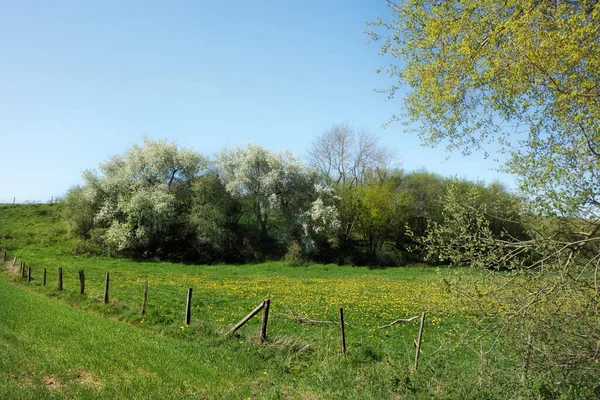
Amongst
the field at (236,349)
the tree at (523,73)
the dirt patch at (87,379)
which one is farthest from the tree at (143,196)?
the tree at (523,73)

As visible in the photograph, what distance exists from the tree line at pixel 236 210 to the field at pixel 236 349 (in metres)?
21.6

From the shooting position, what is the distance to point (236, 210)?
51188mm

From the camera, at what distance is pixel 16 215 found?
52.7m

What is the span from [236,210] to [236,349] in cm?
4004

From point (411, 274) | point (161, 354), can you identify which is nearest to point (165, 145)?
point (411, 274)

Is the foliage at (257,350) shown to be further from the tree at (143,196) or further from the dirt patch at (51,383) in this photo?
the tree at (143,196)

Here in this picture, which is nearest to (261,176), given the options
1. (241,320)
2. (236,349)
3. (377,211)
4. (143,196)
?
(143,196)

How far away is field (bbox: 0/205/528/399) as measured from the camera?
7.84 m

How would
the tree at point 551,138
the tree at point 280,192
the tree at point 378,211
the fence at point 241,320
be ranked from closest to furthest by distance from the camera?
the tree at point 551,138, the fence at point 241,320, the tree at point 280,192, the tree at point 378,211

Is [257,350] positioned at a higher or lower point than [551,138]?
lower

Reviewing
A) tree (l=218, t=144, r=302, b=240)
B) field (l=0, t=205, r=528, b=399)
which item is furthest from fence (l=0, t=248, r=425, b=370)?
tree (l=218, t=144, r=302, b=240)

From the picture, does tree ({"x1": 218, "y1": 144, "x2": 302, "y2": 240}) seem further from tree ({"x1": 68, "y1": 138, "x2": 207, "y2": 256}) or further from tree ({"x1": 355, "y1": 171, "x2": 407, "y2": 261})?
tree ({"x1": 355, "y1": 171, "x2": 407, "y2": 261})

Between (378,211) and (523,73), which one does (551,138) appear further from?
(378,211)

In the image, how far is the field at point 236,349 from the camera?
25.7 feet
